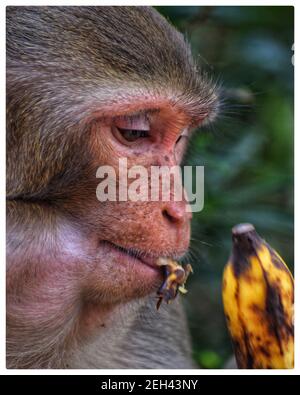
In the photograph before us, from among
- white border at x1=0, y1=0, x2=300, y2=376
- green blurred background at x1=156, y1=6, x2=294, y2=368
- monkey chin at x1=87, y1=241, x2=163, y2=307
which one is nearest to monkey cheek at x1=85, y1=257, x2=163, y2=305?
monkey chin at x1=87, y1=241, x2=163, y2=307

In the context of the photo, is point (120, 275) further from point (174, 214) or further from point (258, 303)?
point (258, 303)

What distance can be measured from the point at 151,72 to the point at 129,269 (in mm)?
627

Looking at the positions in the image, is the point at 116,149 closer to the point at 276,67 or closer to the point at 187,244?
the point at 187,244

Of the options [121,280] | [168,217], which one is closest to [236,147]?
[168,217]

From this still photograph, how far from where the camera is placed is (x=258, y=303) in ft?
8.30

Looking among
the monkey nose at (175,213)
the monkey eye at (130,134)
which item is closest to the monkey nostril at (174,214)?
the monkey nose at (175,213)

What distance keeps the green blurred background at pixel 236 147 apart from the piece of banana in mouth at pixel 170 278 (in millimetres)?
272

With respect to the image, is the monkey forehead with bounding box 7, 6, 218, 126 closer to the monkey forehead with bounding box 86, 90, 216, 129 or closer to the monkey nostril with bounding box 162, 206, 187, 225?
the monkey forehead with bounding box 86, 90, 216, 129

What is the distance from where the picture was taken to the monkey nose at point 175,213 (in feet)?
8.20

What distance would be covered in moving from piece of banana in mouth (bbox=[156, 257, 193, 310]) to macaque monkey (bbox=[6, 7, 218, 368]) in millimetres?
29

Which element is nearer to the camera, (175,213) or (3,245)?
(3,245)

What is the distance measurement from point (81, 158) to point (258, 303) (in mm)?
735

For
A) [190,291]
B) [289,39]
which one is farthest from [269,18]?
[190,291]

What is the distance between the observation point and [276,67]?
3492mm
